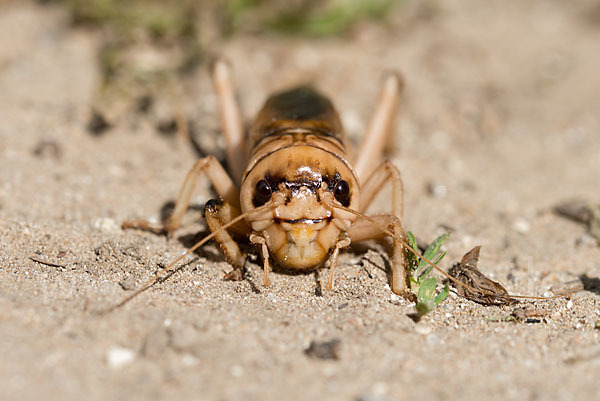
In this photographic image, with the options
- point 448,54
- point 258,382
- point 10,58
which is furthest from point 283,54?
point 258,382

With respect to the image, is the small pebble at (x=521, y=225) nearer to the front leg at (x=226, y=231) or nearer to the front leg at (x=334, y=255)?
the front leg at (x=334, y=255)

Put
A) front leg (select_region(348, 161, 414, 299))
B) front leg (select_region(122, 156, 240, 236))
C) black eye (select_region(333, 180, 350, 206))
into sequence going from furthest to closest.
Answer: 1. front leg (select_region(122, 156, 240, 236))
2. black eye (select_region(333, 180, 350, 206))
3. front leg (select_region(348, 161, 414, 299))

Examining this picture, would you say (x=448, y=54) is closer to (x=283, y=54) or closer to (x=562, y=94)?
(x=562, y=94)

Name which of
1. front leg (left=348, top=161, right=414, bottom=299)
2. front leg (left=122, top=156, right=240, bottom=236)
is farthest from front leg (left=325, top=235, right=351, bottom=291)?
front leg (left=122, top=156, right=240, bottom=236)

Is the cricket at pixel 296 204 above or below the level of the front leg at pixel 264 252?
above

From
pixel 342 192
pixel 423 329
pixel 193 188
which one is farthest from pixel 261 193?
pixel 423 329

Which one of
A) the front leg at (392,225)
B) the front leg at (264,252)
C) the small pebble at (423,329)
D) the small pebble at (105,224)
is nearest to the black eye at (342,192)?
the front leg at (392,225)

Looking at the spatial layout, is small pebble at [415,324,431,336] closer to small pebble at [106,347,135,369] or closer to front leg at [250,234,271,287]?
front leg at [250,234,271,287]
